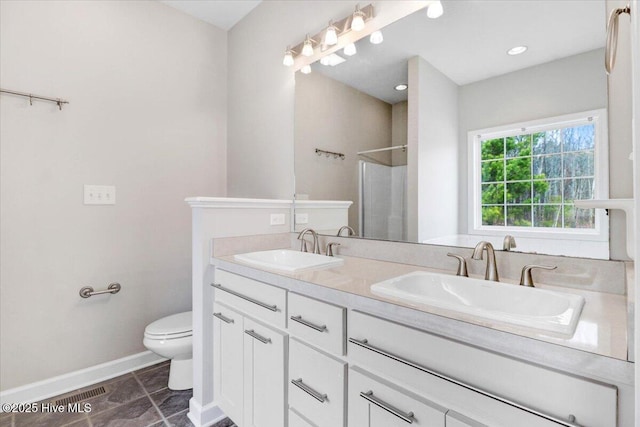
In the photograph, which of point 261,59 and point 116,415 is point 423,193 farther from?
point 116,415

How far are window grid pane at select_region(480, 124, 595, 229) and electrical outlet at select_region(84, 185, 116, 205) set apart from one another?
2301 mm

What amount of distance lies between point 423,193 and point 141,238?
201 centimetres

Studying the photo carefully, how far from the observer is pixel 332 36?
6.04 feet

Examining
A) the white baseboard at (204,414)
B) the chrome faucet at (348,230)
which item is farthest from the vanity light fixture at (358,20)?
the white baseboard at (204,414)

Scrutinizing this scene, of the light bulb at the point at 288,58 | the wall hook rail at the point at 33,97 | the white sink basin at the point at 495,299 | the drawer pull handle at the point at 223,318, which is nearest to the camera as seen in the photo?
the white sink basin at the point at 495,299

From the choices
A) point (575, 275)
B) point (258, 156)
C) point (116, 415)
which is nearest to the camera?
point (575, 275)

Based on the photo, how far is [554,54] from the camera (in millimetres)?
1113

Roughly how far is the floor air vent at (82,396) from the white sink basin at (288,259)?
4.37 feet

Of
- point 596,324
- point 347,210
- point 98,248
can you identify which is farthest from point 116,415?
point 596,324

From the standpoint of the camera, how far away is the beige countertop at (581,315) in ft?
1.99

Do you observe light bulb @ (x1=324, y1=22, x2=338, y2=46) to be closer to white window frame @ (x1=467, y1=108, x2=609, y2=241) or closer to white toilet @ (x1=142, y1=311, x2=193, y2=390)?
white window frame @ (x1=467, y1=108, x2=609, y2=241)

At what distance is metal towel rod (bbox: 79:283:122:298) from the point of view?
2.02 m

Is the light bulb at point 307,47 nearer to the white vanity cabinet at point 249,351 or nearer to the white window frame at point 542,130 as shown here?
the white window frame at point 542,130

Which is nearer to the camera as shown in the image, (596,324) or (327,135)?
(596,324)
